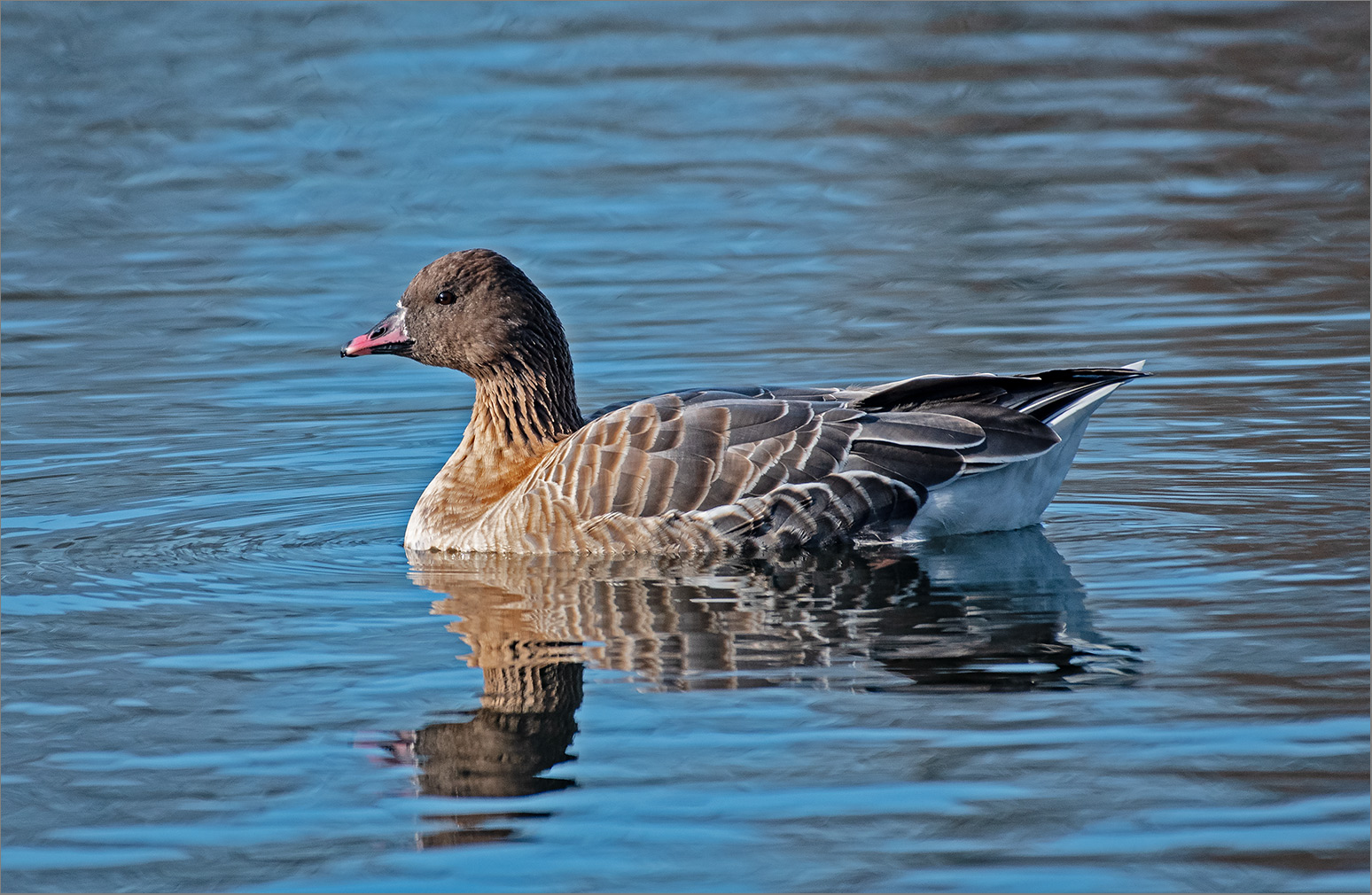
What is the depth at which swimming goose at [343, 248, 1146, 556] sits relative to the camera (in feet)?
31.2

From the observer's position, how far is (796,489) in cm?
949

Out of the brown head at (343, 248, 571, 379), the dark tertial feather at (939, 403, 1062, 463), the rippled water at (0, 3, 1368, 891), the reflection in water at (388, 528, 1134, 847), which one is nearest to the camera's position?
the rippled water at (0, 3, 1368, 891)

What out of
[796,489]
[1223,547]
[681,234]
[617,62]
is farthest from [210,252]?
[1223,547]

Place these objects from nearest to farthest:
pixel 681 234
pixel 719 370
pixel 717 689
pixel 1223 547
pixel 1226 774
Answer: pixel 1226 774, pixel 717 689, pixel 1223 547, pixel 719 370, pixel 681 234

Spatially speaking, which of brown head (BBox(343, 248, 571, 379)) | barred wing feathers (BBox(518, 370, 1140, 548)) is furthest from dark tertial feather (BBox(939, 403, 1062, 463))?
brown head (BBox(343, 248, 571, 379))

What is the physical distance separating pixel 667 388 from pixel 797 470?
12.9 ft

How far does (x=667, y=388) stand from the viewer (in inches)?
524

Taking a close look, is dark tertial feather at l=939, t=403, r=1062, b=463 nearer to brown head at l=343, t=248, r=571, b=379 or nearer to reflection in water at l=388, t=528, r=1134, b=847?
reflection in water at l=388, t=528, r=1134, b=847

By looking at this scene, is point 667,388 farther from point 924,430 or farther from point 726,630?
point 726,630

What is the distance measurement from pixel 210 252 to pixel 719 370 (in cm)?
656

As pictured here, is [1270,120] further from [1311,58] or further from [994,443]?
[994,443]

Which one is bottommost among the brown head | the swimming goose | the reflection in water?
the reflection in water

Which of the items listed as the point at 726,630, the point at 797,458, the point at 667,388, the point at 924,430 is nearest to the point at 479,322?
the point at 797,458

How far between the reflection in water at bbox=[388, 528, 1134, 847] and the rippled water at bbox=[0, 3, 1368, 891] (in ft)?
0.12
